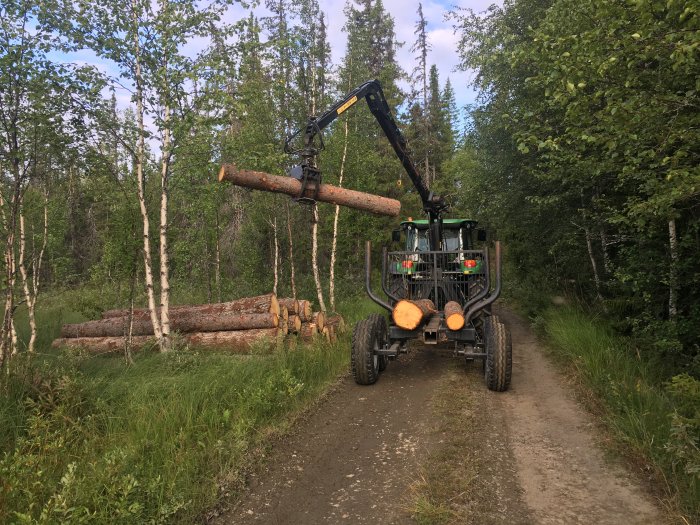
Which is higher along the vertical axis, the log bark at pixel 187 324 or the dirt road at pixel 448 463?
the log bark at pixel 187 324

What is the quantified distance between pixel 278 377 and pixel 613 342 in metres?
5.73

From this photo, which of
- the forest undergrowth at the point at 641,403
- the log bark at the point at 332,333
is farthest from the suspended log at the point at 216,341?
the forest undergrowth at the point at 641,403

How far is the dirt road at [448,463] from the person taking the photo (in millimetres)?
3324

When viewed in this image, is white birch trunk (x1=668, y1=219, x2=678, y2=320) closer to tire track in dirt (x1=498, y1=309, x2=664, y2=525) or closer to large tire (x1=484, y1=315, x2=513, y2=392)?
tire track in dirt (x1=498, y1=309, x2=664, y2=525)

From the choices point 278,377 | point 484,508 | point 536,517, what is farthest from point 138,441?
point 536,517

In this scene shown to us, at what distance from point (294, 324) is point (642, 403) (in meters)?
6.25

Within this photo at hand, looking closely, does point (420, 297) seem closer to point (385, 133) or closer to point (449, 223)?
point (449, 223)

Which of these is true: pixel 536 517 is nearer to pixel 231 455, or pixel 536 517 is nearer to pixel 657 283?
pixel 231 455

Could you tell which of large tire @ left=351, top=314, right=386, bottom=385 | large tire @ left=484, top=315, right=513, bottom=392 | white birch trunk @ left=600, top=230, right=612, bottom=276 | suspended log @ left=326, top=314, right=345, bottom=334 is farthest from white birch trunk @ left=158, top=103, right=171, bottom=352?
white birch trunk @ left=600, top=230, right=612, bottom=276

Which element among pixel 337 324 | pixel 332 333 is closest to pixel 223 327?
pixel 332 333

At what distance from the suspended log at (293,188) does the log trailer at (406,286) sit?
11mm

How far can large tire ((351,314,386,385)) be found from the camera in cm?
641

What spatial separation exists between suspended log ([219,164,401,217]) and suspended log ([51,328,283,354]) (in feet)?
11.5

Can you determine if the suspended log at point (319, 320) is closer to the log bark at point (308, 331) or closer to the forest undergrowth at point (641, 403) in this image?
the log bark at point (308, 331)
